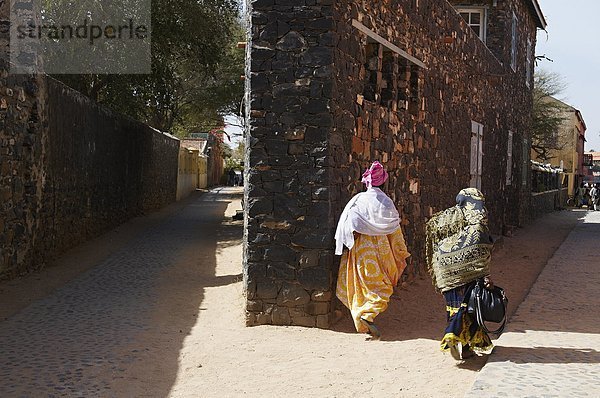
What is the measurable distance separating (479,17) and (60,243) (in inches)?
434

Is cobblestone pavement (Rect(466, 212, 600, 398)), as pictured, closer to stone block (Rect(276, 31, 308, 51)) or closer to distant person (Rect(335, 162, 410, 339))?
distant person (Rect(335, 162, 410, 339))

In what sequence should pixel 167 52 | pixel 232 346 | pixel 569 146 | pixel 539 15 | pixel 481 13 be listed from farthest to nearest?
pixel 569 146, pixel 539 15, pixel 167 52, pixel 481 13, pixel 232 346

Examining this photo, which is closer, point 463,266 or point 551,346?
point 463,266

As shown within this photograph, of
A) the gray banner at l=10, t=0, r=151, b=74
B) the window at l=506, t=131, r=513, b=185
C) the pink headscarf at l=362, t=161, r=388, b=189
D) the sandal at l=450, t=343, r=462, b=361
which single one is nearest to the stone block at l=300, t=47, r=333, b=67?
the pink headscarf at l=362, t=161, r=388, b=189

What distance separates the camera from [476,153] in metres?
14.7

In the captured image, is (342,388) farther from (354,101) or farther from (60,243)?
(60,243)

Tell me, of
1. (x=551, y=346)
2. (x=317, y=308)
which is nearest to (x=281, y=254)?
(x=317, y=308)

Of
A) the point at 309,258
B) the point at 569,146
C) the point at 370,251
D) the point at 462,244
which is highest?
the point at 569,146

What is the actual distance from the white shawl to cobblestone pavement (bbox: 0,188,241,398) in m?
2.05

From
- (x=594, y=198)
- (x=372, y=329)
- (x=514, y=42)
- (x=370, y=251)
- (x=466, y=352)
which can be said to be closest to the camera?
(x=466, y=352)

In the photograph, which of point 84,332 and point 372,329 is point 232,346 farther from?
point 84,332

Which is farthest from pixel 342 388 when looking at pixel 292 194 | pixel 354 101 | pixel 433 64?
pixel 433 64

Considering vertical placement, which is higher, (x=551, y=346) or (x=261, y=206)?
(x=261, y=206)

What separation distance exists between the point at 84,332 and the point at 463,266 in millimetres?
3556
